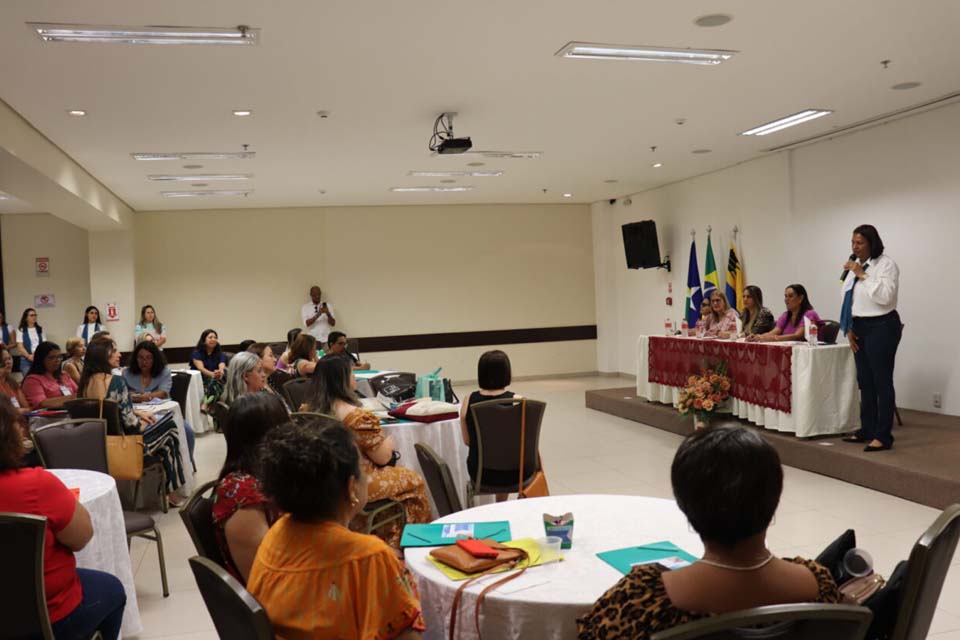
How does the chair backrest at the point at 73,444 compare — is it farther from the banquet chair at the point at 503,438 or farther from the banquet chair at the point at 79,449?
the banquet chair at the point at 503,438

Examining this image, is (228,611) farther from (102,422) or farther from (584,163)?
(584,163)

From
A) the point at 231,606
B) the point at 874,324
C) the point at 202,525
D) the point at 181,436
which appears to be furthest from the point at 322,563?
the point at 874,324

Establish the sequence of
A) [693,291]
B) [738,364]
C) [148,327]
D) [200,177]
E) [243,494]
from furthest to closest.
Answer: [148,327] < [693,291] < [200,177] < [738,364] < [243,494]

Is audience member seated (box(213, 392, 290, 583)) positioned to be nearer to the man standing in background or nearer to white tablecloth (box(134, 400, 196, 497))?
white tablecloth (box(134, 400, 196, 497))

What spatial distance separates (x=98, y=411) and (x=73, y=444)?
1.05m

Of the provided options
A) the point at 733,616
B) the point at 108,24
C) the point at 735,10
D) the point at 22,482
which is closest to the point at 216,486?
the point at 22,482

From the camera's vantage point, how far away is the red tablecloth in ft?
22.8

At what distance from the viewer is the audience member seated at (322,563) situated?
182 centimetres

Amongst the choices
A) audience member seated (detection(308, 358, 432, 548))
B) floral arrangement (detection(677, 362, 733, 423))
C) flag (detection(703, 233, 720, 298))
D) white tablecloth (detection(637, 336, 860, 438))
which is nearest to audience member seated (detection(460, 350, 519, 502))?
audience member seated (detection(308, 358, 432, 548))

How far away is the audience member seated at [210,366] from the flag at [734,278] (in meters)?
7.03

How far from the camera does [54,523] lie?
2543 millimetres

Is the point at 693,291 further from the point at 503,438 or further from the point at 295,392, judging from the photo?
the point at 503,438

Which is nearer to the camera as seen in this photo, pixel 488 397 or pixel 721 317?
pixel 488 397

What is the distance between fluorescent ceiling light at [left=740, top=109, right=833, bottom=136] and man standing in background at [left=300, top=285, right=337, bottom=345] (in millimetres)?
7730
